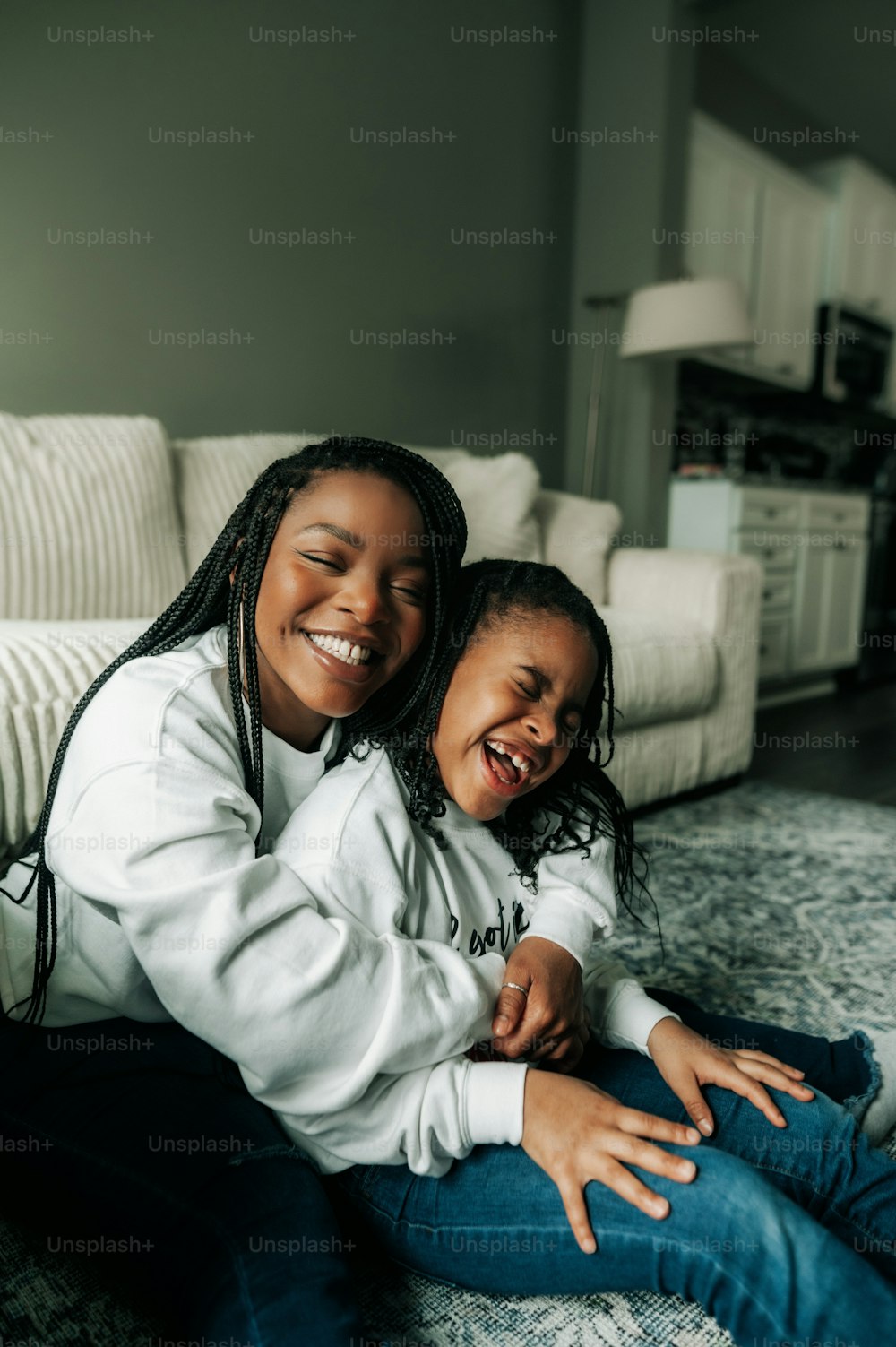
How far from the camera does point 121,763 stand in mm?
641

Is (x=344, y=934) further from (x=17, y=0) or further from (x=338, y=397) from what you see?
(x=338, y=397)

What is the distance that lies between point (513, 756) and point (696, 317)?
2.46 meters

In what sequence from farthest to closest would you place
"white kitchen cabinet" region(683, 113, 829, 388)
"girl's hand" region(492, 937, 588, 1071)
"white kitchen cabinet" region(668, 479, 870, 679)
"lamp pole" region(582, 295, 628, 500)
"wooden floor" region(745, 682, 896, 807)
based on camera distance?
"white kitchen cabinet" region(683, 113, 829, 388) < "white kitchen cabinet" region(668, 479, 870, 679) < "lamp pole" region(582, 295, 628, 500) < "wooden floor" region(745, 682, 896, 807) < "girl's hand" region(492, 937, 588, 1071)

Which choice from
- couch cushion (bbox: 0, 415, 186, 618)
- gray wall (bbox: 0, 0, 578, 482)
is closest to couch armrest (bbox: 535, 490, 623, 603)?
gray wall (bbox: 0, 0, 578, 482)

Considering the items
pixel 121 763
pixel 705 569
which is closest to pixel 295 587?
pixel 121 763

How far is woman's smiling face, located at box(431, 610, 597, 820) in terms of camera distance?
776 millimetres

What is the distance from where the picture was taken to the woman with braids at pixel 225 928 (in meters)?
0.60

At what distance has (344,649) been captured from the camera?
75 centimetres

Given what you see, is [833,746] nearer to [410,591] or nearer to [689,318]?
[689,318]

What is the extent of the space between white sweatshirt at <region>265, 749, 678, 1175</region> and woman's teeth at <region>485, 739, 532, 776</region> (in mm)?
80

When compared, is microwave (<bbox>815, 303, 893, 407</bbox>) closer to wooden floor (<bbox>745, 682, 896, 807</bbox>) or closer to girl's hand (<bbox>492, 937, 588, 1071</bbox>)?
wooden floor (<bbox>745, 682, 896, 807</bbox>)

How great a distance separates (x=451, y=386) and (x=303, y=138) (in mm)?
847

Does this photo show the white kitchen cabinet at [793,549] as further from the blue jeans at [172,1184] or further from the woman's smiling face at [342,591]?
the blue jeans at [172,1184]

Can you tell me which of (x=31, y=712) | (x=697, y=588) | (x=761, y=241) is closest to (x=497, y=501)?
(x=697, y=588)
